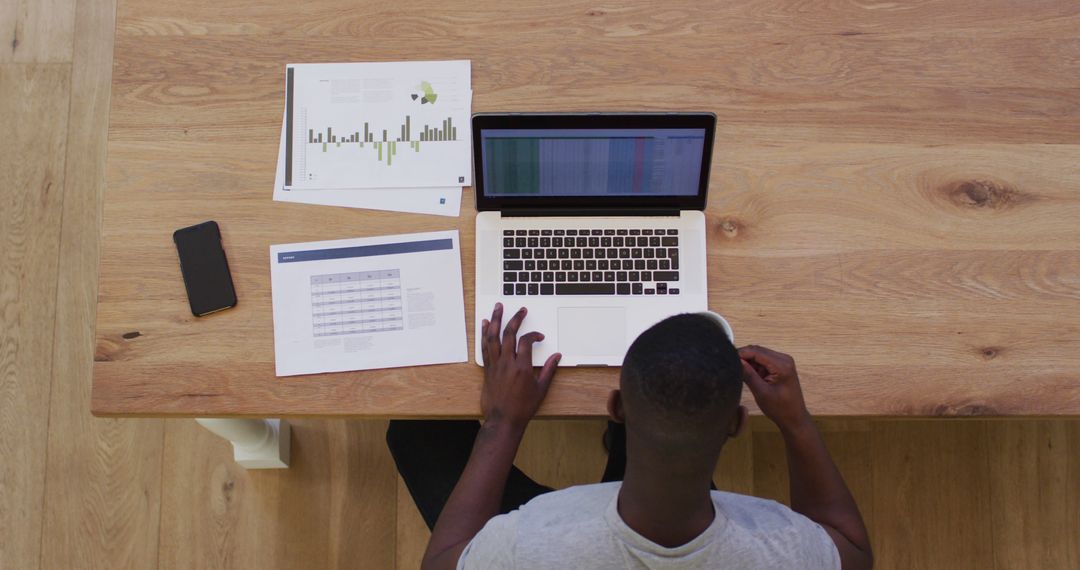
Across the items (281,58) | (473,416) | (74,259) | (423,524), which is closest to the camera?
(473,416)

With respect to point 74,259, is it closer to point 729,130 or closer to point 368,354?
point 368,354

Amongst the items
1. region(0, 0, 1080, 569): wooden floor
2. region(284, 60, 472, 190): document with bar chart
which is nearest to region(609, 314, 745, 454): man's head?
region(284, 60, 472, 190): document with bar chart

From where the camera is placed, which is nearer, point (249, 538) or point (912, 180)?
point (912, 180)

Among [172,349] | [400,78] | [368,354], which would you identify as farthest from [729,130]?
[172,349]

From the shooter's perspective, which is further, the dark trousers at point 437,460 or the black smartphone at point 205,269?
the dark trousers at point 437,460

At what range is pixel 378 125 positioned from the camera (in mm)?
1126

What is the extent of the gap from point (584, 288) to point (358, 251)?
12.4 inches

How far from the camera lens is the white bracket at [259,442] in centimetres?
146

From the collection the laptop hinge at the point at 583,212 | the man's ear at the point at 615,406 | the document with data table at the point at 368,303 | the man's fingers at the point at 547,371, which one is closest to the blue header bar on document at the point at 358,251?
the document with data table at the point at 368,303

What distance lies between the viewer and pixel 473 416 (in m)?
1.04

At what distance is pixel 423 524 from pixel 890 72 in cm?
119

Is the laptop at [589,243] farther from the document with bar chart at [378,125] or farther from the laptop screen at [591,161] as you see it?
the document with bar chart at [378,125]

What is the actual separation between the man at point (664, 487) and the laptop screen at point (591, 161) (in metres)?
0.18

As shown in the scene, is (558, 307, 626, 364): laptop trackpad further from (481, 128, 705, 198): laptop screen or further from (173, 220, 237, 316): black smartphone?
(173, 220, 237, 316): black smartphone
